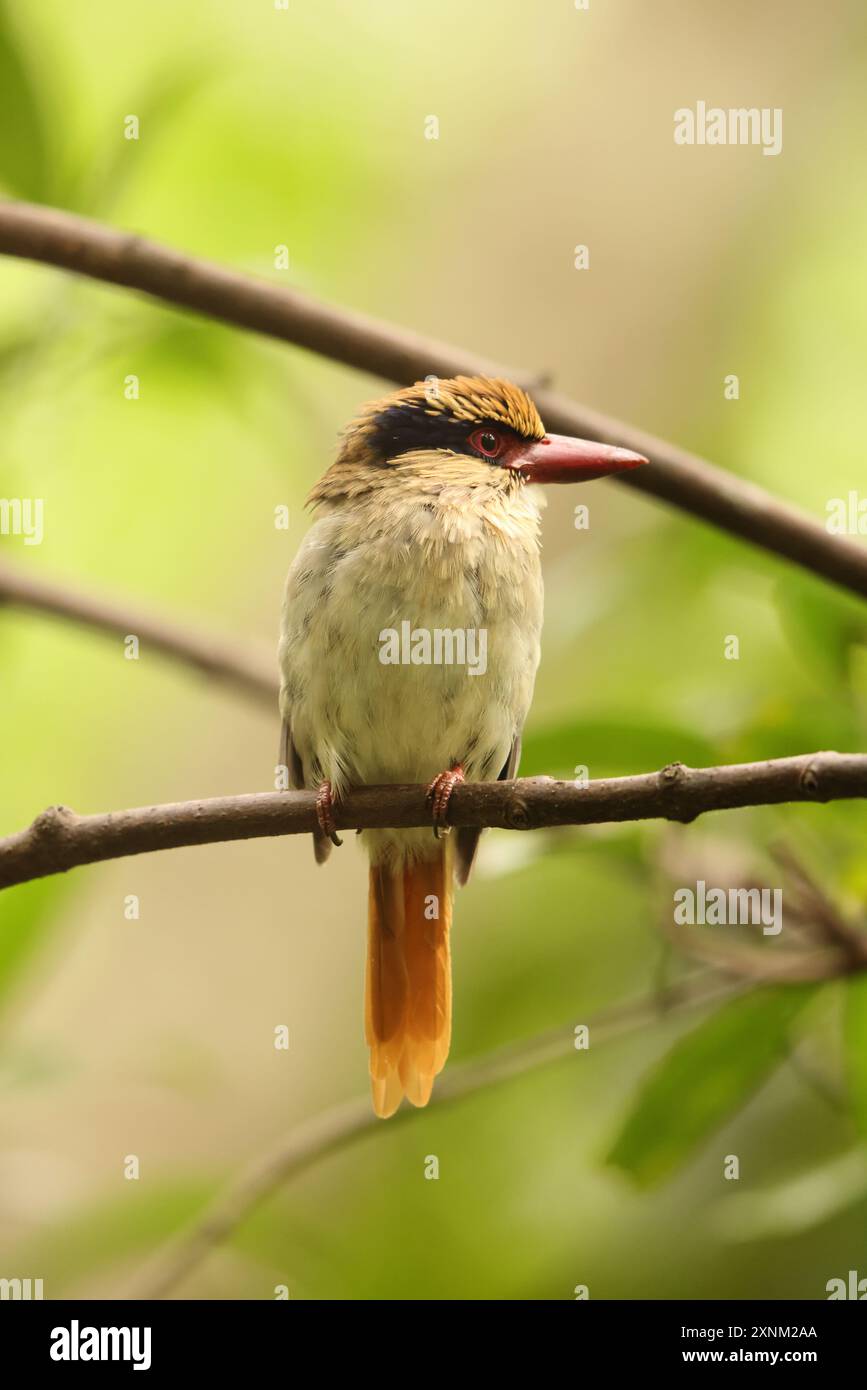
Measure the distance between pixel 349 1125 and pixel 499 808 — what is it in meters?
1.02

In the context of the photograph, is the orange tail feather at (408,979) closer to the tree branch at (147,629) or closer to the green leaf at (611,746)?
the green leaf at (611,746)

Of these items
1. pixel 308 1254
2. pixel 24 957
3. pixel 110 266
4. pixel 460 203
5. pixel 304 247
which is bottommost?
pixel 308 1254

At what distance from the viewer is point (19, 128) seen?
2.42 m

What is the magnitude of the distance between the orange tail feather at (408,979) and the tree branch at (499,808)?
66 cm

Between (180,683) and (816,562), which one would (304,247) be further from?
(816,562)

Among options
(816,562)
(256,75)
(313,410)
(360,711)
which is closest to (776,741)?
(816,562)

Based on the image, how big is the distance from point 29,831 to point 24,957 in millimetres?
1164

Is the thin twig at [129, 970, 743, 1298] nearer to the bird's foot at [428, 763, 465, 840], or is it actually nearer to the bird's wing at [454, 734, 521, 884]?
the bird's wing at [454, 734, 521, 884]

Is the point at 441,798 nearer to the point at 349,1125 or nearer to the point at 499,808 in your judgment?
the point at 499,808

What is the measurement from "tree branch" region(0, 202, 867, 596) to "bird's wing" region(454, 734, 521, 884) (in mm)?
590

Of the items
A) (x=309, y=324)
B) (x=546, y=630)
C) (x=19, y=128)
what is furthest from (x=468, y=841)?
(x=19, y=128)

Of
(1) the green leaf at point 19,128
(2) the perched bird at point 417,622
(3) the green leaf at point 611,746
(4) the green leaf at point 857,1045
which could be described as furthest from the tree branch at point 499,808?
(1) the green leaf at point 19,128

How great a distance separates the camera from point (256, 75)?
13.2ft

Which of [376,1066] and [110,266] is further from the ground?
[110,266]
